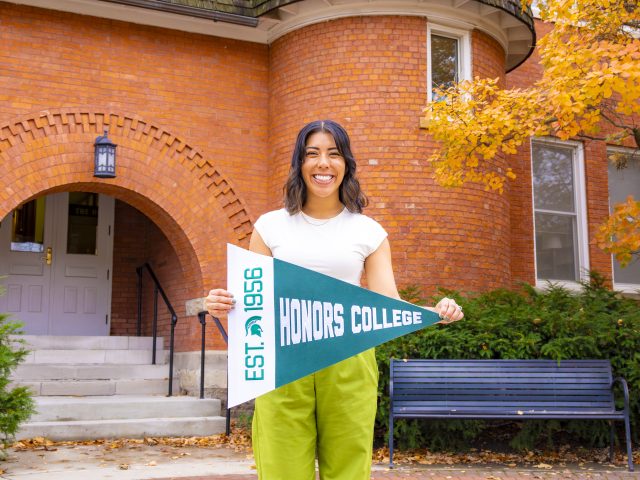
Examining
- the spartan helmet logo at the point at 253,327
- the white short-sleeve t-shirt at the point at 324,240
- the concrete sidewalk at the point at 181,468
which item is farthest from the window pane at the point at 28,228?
A: the spartan helmet logo at the point at 253,327

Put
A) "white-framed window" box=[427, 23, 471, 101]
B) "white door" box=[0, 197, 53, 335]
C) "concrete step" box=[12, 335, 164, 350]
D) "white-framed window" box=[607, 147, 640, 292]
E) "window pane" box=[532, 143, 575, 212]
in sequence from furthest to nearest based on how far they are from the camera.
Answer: "white-framed window" box=[607, 147, 640, 292], "window pane" box=[532, 143, 575, 212], "white door" box=[0, 197, 53, 335], "white-framed window" box=[427, 23, 471, 101], "concrete step" box=[12, 335, 164, 350]

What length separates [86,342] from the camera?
1026 centimetres

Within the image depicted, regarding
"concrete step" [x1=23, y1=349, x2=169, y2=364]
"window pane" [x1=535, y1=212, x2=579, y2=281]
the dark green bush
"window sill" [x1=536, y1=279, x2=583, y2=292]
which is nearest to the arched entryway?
"concrete step" [x1=23, y1=349, x2=169, y2=364]

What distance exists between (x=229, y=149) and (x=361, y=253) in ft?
25.6

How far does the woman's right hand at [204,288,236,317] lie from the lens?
246 cm

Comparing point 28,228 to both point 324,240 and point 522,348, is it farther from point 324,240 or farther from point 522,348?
point 324,240

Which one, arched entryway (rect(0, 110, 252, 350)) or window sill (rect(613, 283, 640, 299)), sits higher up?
arched entryway (rect(0, 110, 252, 350))

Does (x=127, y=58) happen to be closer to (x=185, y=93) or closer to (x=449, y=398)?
(x=185, y=93)

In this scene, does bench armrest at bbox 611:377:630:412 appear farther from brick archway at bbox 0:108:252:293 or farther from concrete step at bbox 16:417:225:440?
brick archway at bbox 0:108:252:293

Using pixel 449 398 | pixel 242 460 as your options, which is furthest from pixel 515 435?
pixel 242 460

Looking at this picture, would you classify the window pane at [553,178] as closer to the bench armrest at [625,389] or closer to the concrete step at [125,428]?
the bench armrest at [625,389]

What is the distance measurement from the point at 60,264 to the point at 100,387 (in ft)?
8.75

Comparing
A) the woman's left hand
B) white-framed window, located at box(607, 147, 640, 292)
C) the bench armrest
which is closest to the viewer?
the woman's left hand

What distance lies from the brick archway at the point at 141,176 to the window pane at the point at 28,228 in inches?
81.8
